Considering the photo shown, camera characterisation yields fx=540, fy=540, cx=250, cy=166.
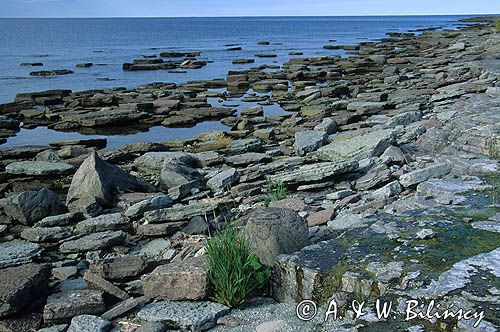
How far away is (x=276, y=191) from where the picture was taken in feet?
29.9

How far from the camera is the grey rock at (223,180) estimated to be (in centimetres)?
1008

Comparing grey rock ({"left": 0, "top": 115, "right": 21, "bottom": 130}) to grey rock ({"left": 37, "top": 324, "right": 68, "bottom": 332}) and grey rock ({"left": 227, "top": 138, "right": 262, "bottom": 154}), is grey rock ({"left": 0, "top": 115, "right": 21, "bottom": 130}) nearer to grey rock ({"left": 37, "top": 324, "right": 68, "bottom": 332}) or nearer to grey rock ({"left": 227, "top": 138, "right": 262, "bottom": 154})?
grey rock ({"left": 227, "top": 138, "right": 262, "bottom": 154})

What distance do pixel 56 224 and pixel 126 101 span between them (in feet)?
50.5

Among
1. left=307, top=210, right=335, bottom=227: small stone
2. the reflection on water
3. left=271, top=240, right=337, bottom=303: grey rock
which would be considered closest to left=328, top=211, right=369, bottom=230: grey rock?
left=307, top=210, right=335, bottom=227: small stone

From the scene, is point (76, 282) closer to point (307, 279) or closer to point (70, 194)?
point (307, 279)

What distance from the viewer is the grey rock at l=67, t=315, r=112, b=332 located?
16.3 ft

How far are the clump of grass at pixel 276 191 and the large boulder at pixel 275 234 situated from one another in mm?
2987

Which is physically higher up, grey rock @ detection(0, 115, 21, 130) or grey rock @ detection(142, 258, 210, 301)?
grey rock @ detection(142, 258, 210, 301)

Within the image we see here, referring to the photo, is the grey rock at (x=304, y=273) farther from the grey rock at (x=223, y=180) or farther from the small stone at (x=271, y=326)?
the grey rock at (x=223, y=180)

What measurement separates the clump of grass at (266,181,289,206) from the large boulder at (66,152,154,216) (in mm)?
2789

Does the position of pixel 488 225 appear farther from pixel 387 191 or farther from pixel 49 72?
pixel 49 72

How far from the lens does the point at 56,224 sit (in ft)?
30.1

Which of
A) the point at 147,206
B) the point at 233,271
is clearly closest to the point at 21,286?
the point at 233,271

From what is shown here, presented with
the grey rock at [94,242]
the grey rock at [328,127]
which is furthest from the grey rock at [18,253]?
the grey rock at [328,127]
